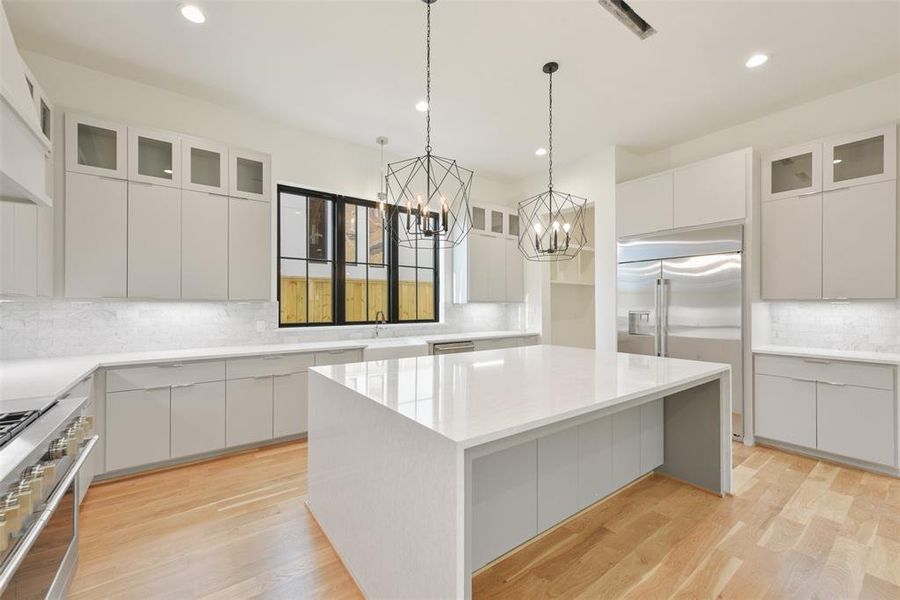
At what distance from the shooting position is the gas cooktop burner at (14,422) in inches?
51.4

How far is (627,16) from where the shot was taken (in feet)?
7.13

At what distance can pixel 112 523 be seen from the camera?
228cm

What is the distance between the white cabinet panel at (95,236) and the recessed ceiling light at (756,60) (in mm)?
4644

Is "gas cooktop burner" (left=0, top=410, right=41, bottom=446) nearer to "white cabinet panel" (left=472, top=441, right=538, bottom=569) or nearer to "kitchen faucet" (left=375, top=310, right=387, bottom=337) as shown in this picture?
"white cabinet panel" (left=472, top=441, right=538, bottom=569)

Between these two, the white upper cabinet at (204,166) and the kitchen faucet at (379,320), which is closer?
the white upper cabinet at (204,166)

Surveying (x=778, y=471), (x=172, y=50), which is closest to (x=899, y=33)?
(x=778, y=471)

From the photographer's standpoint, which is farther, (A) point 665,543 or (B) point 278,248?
(B) point 278,248

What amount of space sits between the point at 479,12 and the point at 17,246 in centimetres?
294

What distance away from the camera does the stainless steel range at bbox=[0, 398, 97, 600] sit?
1.10 metres

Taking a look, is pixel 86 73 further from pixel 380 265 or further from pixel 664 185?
pixel 664 185

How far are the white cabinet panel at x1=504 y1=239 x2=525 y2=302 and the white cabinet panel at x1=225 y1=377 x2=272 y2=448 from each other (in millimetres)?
3169

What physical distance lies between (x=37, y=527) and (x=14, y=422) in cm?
46

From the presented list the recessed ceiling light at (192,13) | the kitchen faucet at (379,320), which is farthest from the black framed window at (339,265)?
the recessed ceiling light at (192,13)

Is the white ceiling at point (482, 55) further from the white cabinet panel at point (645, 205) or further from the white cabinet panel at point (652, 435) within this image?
the white cabinet panel at point (652, 435)
